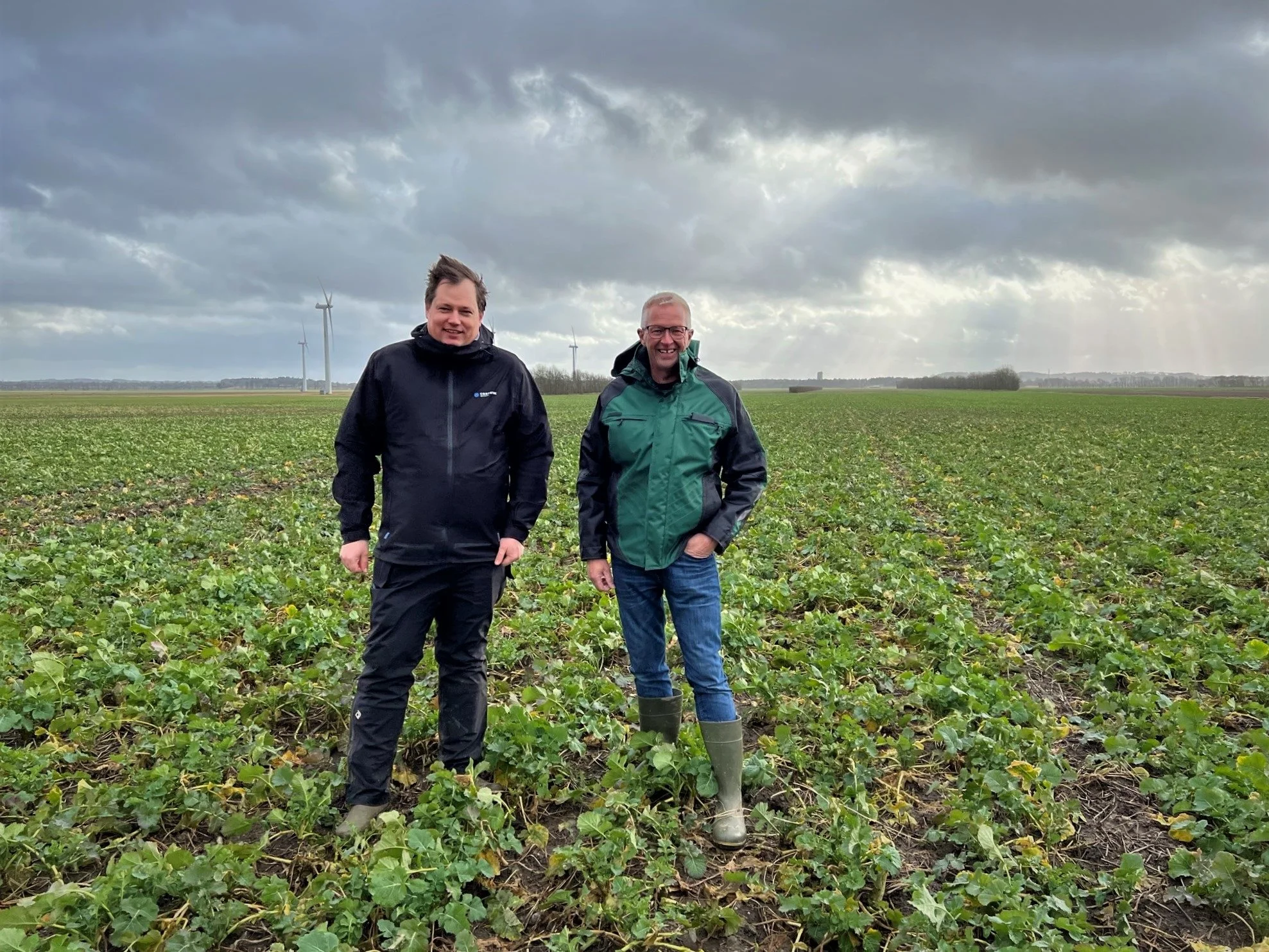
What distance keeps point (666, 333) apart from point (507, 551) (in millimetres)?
1332

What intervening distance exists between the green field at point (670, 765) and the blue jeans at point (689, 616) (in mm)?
537

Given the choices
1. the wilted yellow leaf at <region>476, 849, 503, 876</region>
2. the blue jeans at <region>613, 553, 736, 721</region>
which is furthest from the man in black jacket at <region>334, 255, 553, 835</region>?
the blue jeans at <region>613, 553, 736, 721</region>

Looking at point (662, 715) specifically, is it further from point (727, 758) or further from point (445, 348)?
point (445, 348)

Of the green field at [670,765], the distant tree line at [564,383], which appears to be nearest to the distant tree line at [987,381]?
the distant tree line at [564,383]

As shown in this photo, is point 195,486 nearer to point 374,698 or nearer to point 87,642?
point 87,642

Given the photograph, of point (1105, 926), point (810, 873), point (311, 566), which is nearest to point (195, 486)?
point (311, 566)

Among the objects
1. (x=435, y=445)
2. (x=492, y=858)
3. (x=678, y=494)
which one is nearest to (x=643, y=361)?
(x=678, y=494)

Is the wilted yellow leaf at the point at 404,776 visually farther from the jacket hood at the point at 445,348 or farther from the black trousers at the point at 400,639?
the jacket hood at the point at 445,348

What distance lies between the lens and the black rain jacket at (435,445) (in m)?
3.72

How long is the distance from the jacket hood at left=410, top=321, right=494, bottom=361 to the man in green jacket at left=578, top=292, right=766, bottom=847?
0.66m

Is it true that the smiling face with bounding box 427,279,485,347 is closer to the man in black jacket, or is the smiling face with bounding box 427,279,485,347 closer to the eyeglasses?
the man in black jacket

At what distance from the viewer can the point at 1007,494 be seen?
47.6 feet

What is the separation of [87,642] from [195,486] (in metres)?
11.2

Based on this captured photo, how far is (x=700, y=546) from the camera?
3.70 m
